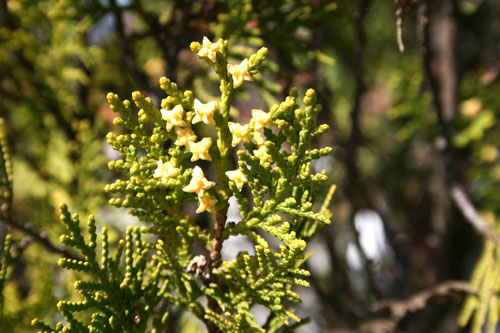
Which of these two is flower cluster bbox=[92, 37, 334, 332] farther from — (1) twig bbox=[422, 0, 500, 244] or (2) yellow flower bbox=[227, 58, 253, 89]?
(1) twig bbox=[422, 0, 500, 244]

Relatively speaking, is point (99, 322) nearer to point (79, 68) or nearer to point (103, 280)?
point (103, 280)

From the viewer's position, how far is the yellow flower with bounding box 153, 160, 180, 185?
55 centimetres

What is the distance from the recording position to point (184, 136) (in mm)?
566

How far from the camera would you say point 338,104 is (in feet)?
6.62

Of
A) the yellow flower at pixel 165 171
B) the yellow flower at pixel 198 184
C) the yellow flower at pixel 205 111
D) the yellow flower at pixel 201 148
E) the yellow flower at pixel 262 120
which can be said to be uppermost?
the yellow flower at pixel 262 120

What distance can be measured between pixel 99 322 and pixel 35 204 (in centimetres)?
105

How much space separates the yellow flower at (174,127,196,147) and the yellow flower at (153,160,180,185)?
0.10ft

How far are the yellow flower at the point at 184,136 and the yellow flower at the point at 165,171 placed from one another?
3cm

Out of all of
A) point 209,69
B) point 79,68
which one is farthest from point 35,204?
point 209,69

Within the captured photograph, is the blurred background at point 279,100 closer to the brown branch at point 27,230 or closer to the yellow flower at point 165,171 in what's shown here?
the brown branch at point 27,230

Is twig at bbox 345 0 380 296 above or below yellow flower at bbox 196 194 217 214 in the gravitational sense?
above

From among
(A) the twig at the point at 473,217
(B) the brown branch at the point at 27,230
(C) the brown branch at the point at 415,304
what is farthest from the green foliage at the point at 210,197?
(A) the twig at the point at 473,217

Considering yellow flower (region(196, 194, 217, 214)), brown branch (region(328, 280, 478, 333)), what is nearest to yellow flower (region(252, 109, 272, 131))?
yellow flower (region(196, 194, 217, 214))

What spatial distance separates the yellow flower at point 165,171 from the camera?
55cm
